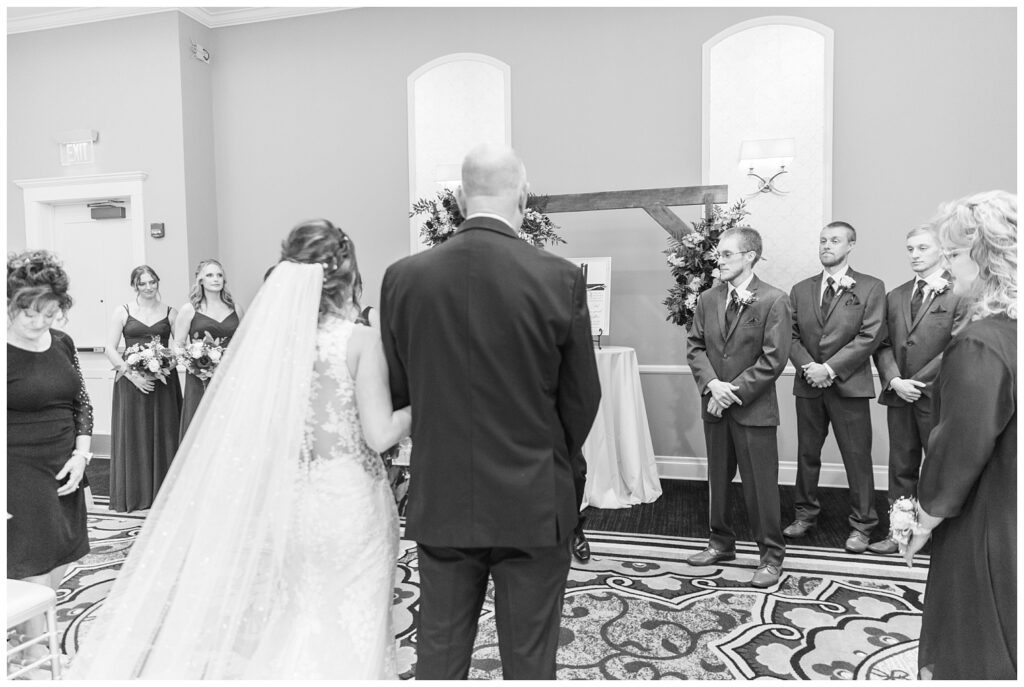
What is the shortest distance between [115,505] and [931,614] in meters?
4.89

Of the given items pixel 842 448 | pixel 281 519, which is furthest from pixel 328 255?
pixel 842 448

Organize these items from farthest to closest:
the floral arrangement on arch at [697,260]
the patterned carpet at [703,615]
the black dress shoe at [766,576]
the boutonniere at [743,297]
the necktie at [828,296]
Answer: the floral arrangement on arch at [697,260] < the necktie at [828,296] < the boutonniere at [743,297] < the black dress shoe at [766,576] < the patterned carpet at [703,615]

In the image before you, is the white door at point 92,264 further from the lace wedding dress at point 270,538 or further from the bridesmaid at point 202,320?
the lace wedding dress at point 270,538

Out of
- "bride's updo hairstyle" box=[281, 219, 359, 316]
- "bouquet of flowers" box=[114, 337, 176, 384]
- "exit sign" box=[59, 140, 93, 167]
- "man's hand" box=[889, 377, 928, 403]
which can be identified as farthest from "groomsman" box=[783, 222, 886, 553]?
"exit sign" box=[59, 140, 93, 167]

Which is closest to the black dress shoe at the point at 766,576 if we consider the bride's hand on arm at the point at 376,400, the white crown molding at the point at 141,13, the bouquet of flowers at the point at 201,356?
the bride's hand on arm at the point at 376,400

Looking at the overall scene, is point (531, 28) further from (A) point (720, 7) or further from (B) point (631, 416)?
(B) point (631, 416)

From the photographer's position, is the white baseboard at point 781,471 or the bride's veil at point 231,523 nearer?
the bride's veil at point 231,523

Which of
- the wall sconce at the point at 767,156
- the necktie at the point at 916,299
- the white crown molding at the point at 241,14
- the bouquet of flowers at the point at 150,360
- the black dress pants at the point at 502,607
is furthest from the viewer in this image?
the white crown molding at the point at 241,14

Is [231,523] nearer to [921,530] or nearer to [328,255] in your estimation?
[328,255]

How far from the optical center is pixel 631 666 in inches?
103

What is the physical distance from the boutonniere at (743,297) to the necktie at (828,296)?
0.96 metres

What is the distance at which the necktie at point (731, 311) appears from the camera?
11.6 ft

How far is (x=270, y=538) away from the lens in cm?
193

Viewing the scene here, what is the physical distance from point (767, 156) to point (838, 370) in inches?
76.8
